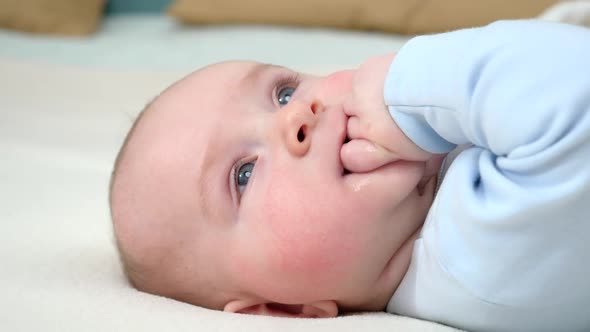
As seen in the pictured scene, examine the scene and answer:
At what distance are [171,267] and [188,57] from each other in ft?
4.91

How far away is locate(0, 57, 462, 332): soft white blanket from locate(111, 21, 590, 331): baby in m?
0.06

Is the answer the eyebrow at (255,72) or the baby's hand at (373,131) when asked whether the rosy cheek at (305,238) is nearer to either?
the baby's hand at (373,131)

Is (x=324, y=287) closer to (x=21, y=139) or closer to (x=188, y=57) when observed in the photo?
(x=21, y=139)

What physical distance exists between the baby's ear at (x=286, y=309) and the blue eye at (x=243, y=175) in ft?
0.51

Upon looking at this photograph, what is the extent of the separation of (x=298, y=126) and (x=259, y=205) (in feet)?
0.37

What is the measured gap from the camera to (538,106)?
68 cm

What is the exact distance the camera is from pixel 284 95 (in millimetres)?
1032

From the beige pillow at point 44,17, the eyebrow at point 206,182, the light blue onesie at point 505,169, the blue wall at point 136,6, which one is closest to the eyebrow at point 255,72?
the eyebrow at point 206,182

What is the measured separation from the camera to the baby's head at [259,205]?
860 millimetres

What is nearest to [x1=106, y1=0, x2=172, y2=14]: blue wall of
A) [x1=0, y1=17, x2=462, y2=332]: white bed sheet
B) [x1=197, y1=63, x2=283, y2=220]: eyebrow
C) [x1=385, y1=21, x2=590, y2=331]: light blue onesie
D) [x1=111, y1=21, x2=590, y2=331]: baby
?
[x1=0, y1=17, x2=462, y2=332]: white bed sheet

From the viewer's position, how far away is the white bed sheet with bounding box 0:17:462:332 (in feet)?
2.73

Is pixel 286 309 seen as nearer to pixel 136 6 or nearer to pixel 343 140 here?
pixel 343 140

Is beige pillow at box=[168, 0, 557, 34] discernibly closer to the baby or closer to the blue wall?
the blue wall

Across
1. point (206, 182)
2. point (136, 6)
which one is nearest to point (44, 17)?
point (136, 6)
